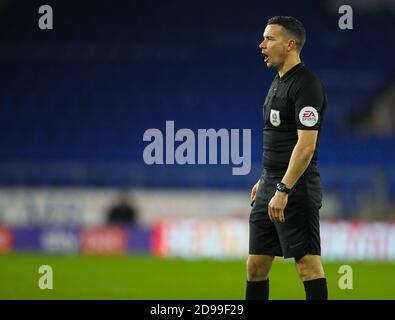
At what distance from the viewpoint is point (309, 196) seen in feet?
17.5

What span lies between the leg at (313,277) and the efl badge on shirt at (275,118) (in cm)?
82

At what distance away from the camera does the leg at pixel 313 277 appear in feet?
17.2

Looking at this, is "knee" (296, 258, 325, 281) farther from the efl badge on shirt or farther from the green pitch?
the green pitch

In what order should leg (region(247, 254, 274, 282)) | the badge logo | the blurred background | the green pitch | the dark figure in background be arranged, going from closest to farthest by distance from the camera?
1. the badge logo
2. leg (region(247, 254, 274, 282))
3. the green pitch
4. the blurred background
5. the dark figure in background

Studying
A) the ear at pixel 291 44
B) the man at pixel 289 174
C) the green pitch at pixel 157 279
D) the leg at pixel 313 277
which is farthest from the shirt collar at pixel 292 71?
the green pitch at pixel 157 279

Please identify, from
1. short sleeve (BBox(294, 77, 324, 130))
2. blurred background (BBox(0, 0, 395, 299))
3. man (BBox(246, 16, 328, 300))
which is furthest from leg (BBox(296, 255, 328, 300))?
blurred background (BBox(0, 0, 395, 299))

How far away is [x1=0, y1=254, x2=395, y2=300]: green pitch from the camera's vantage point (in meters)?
8.37

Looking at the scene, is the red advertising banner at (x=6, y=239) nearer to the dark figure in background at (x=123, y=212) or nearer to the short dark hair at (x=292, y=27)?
the dark figure in background at (x=123, y=212)

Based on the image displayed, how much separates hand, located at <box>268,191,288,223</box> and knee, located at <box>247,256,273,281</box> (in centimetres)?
39

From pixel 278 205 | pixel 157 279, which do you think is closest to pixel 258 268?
pixel 278 205

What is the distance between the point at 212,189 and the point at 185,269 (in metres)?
5.69

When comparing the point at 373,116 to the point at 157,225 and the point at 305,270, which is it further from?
the point at 305,270

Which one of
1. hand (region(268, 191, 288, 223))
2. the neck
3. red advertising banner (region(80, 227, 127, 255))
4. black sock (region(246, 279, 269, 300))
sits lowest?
red advertising banner (region(80, 227, 127, 255))
